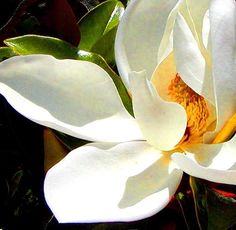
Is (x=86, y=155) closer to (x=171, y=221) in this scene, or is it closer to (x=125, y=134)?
(x=125, y=134)

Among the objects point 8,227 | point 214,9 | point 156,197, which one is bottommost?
point 8,227

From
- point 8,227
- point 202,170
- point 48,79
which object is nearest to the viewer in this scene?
point 202,170

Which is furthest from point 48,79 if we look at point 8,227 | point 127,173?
point 8,227

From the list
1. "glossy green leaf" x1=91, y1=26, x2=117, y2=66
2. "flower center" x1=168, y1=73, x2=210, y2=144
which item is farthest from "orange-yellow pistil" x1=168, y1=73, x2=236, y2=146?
"glossy green leaf" x1=91, y1=26, x2=117, y2=66

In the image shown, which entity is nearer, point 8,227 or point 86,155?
point 86,155

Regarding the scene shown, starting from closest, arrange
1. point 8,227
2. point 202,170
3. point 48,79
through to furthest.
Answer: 1. point 202,170
2. point 48,79
3. point 8,227

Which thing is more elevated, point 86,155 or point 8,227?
point 86,155

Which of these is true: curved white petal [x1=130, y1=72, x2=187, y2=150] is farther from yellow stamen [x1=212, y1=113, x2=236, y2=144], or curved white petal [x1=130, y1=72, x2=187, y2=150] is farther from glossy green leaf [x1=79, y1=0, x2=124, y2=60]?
glossy green leaf [x1=79, y1=0, x2=124, y2=60]
